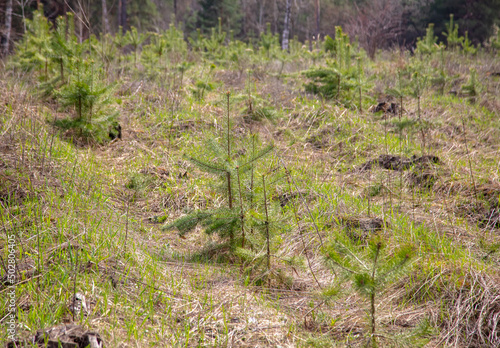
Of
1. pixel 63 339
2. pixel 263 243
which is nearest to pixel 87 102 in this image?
pixel 263 243

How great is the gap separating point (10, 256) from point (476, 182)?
3.96m

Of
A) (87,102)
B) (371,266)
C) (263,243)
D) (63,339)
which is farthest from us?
(87,102)

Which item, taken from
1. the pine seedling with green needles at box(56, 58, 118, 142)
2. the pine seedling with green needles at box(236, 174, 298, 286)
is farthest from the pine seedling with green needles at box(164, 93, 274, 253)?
the pine seedling with green needles at box(56, 58, 118, 142)

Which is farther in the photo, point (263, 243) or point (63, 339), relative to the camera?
point (263, 243)

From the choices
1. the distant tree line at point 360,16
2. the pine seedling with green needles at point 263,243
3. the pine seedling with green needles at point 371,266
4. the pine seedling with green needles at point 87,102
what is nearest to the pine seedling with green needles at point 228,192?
the pine seedling with green needles at point 263,243

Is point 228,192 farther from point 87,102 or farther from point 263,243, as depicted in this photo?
point 87,102

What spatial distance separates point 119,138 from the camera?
4844 millimetres

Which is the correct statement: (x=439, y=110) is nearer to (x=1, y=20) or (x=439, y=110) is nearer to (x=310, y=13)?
(x=1, y=20)

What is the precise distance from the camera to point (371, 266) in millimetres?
1672

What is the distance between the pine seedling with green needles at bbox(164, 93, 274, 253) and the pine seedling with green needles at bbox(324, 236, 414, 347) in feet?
2.86

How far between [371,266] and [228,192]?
1218 mm

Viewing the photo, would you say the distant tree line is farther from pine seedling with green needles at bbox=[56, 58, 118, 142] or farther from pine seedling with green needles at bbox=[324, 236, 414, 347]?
pine seedling with green needles at bbox=[324, 236, 414, 347]

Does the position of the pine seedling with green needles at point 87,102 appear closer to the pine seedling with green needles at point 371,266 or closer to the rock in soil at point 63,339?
the rock in soil at point 63,339

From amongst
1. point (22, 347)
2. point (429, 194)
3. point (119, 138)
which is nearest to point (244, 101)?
point (119, 138)
